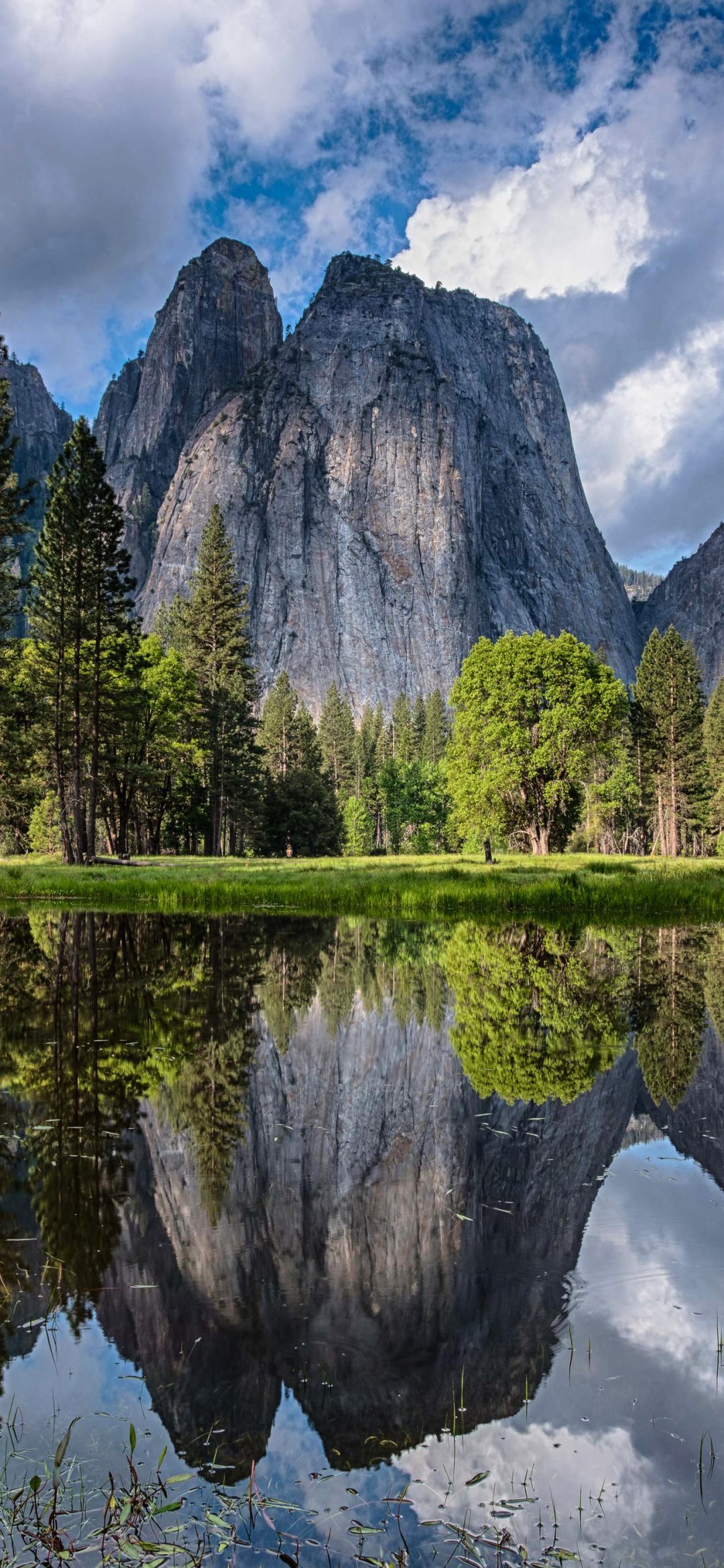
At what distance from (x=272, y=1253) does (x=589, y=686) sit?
Result: 145 feet

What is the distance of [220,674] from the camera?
A: 5834 centimetres

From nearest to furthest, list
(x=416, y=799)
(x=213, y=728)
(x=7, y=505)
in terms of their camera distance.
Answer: (x=7, y=505), (x=213, y=728), (x=416, y=799)

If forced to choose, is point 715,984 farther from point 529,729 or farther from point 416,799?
point 416,799

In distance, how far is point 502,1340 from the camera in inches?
145

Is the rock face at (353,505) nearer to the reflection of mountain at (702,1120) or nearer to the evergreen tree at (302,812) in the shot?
the evergreen tree at (302,812)

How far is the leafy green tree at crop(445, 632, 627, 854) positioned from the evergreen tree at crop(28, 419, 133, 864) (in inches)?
788

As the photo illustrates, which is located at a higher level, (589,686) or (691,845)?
(589,686)

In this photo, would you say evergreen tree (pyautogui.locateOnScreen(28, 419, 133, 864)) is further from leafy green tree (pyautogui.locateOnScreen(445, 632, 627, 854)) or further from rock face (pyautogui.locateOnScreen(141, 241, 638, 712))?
rock face (pyautogui.locateOnScreen(141, 241, 638, 712))

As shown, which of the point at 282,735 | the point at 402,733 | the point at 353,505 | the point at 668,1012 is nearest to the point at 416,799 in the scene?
the point at 402,733

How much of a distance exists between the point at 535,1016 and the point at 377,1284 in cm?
627

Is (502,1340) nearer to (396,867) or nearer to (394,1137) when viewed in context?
(394,1137)

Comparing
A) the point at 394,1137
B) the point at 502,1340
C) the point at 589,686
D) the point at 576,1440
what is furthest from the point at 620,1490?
the point at 589,686

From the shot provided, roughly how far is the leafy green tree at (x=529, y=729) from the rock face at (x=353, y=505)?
108 metres

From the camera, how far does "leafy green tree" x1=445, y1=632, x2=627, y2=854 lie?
45531 mm
